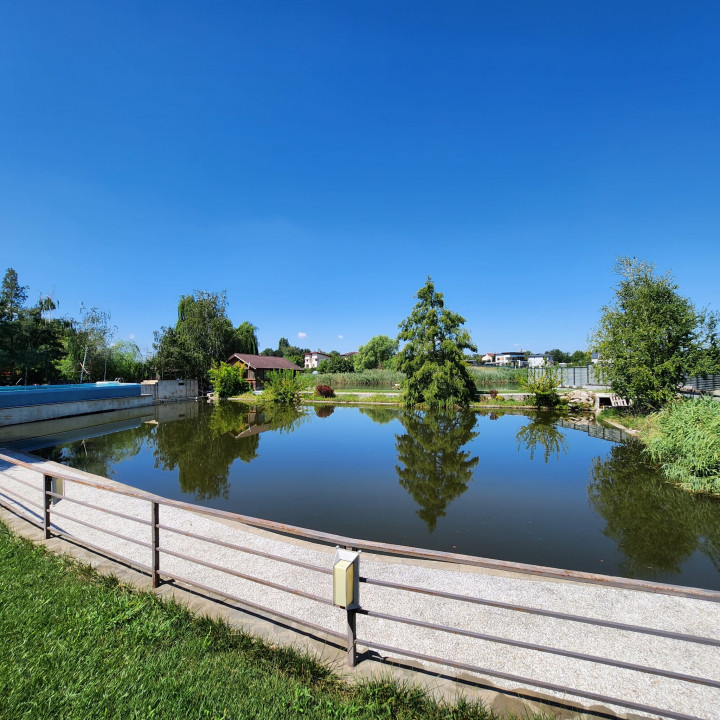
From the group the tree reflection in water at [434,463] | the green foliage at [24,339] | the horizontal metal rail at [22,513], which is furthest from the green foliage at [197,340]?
the horizontal metal rail at [22,513]

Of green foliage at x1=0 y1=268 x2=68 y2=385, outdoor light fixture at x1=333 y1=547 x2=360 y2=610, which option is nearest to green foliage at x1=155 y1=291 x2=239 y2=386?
green foliage at x1=0 y1=268 x2=68 y2=385

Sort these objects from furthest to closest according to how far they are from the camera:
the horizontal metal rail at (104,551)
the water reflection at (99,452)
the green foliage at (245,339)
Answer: the green foliage at (245,339), the water reflection at (99,452), the horizontal metal rail at (104,551)

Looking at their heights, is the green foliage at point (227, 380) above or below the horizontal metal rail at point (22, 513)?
above

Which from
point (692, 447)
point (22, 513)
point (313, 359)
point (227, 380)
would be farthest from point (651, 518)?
point (313, 359)

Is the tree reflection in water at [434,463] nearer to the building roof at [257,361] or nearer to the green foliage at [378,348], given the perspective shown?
the building roof at [257,361]

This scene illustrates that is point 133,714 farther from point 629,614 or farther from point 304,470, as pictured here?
point 304,470

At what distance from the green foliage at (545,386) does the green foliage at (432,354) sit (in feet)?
12.1

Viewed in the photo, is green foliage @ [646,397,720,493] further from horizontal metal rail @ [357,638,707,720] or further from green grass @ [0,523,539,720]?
green grass @ [0,523,539,720]

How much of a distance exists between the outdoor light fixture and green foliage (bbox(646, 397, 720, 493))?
8.51 m

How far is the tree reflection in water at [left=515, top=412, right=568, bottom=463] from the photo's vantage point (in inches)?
468

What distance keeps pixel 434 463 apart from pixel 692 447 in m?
5.64

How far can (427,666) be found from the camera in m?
2.71

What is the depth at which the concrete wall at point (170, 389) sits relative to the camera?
3012 centimetres

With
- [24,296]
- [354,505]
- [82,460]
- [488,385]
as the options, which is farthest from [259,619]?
[488,385]
